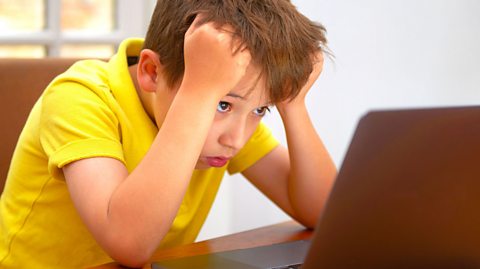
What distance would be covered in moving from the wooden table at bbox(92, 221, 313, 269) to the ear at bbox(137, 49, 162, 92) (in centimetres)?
23

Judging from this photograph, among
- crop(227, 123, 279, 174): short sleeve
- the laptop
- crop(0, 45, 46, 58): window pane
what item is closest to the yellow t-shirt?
crop(227, 123, 279, 174): short sleeve

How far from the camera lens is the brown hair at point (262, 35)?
3.50 ft

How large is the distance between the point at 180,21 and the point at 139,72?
106mm

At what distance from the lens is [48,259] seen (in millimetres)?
1251

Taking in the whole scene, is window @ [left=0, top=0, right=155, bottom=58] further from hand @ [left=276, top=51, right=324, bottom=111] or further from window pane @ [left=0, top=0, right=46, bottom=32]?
hand @ [left=276, top=51, right=324, bottom=111]

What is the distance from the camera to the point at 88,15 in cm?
208

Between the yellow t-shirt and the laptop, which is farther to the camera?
the yellow t-shirt

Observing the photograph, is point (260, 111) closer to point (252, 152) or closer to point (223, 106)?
point (223, 106)

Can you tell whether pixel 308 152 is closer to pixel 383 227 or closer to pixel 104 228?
pixel 104 228

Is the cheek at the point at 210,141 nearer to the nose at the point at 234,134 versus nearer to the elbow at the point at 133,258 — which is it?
the nose at the point at 234,134

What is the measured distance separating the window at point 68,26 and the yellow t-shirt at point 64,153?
667mm

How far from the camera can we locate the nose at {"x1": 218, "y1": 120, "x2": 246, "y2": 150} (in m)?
1.10

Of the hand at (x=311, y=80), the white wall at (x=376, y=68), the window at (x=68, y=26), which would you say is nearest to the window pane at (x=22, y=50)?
the window at (x=68, y=26)

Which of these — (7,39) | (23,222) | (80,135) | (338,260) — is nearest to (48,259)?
(23,222)
